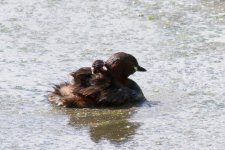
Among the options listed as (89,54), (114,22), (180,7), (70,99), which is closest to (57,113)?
(70,99)

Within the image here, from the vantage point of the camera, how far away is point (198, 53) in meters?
9.41

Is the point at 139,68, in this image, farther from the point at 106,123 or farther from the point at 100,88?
the point at 106,123

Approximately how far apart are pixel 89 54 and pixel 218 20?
238 cm

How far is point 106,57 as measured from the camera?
9.26m

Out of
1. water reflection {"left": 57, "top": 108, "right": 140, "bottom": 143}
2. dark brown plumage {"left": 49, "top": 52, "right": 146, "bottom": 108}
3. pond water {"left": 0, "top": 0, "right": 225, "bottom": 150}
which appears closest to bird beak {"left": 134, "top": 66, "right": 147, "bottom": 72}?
dark brown plumage {"left": 49, "top": 52, "right": 146, "bottom": 108}

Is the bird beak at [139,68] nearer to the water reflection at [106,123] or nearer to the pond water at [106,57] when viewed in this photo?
the pond water at [106,57]

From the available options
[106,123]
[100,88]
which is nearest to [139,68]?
[100,88]

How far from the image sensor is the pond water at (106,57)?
674 centimetres

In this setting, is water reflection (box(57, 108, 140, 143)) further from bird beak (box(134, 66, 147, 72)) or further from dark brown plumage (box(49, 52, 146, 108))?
bird beak (box(134, 66, 147, 72))

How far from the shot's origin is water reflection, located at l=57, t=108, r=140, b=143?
678 cm

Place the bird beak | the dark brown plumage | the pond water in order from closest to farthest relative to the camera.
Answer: the pond water → the dark brown plumage → the bird beak

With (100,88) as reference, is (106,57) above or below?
below

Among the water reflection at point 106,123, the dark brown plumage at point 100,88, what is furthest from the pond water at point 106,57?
the dark brown plumage at point 100,88

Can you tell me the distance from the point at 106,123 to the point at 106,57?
2.20 metres
